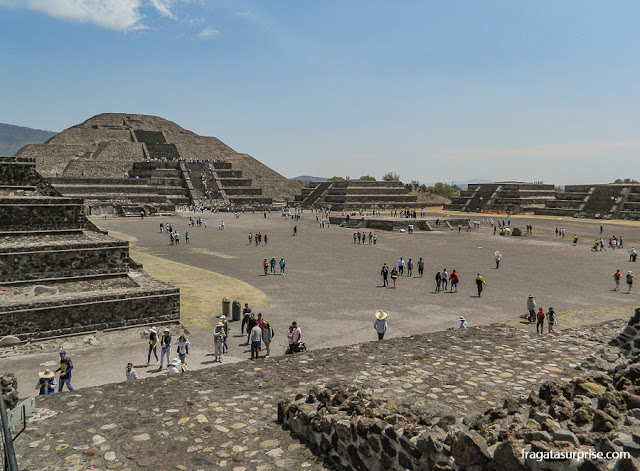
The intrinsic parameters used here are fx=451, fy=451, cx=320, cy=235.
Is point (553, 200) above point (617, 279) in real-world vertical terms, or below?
above

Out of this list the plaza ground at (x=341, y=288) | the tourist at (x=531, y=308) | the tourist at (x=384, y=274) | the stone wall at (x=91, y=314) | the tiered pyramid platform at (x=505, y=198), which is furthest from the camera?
the tiered pyramid platform at (x=505, y=198)

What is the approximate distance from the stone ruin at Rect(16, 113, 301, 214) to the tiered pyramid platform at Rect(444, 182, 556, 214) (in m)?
31.7

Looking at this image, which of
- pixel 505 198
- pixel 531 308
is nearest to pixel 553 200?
pixel 505 198

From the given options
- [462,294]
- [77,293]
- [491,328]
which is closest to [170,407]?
[491,328]

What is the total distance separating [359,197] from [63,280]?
5812 centimetres

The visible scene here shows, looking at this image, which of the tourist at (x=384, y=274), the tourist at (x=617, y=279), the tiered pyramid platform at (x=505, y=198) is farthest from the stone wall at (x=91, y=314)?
the tiered pyramid platform at (x=505, y=198)

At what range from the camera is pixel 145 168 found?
72.1 meters

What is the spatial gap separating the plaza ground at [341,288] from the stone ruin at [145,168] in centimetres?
2564

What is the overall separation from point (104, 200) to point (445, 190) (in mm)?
75705

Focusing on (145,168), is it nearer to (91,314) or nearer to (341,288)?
(341,288)

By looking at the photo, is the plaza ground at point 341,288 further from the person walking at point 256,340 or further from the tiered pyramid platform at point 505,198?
the tiered pyramid platform at point 505,198

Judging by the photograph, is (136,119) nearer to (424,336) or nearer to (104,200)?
(104,200)

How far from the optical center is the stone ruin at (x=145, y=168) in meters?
58.3

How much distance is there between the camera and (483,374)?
7191 mm
